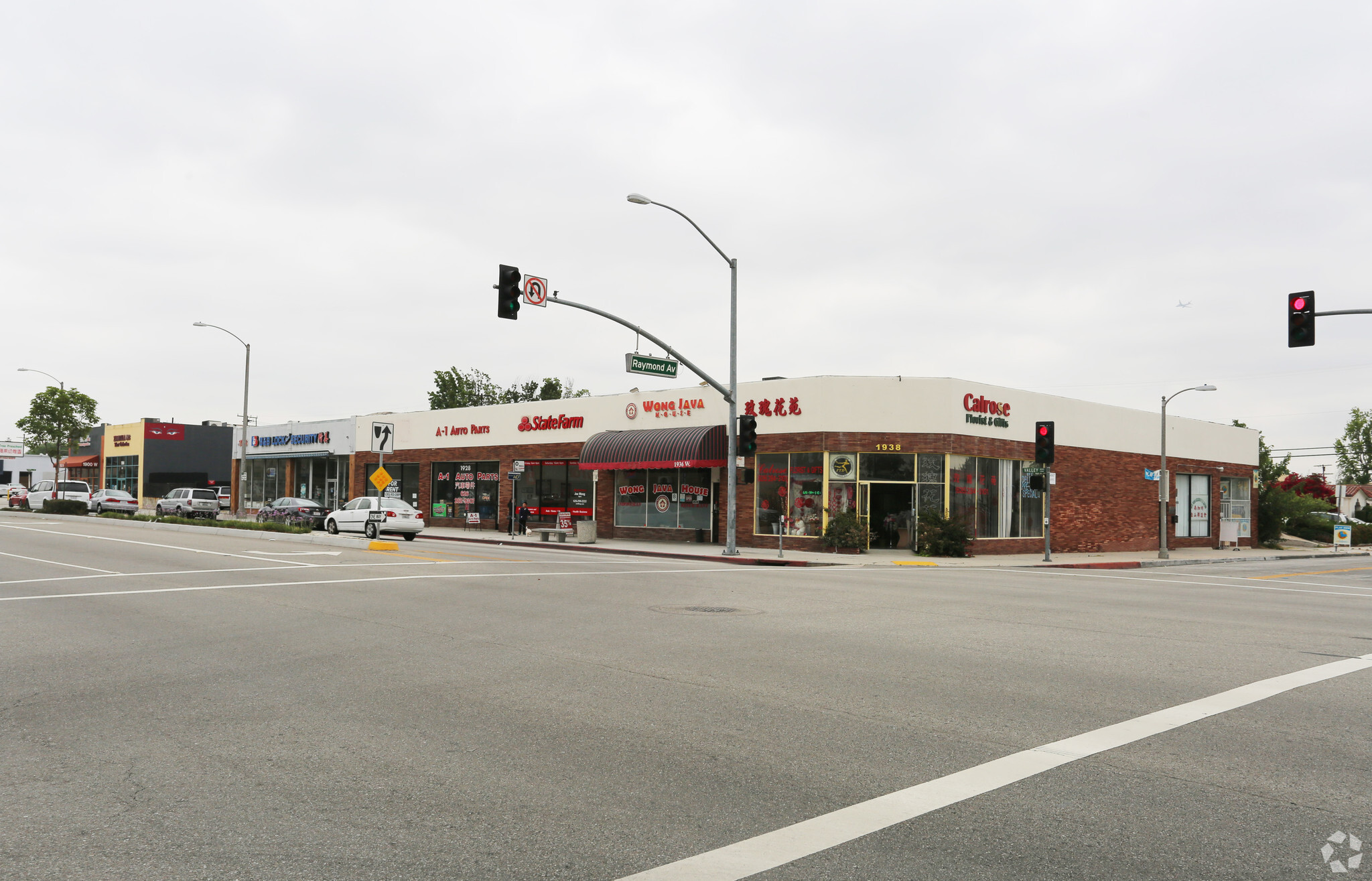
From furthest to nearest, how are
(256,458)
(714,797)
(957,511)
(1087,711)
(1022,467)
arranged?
(256,458) → (1022,467) → (957,511) → (1087,711) → (714,797)

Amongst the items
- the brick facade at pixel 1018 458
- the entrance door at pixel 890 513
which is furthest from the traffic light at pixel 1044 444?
the entrance door at pixel 890 513

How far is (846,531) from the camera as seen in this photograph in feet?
98.8

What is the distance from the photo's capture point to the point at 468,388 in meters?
78.6

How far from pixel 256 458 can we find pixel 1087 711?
56915mm

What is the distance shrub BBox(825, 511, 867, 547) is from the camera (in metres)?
30.0

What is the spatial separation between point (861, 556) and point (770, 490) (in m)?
5.22

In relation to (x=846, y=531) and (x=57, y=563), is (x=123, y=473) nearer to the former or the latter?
(x=57, y=563)

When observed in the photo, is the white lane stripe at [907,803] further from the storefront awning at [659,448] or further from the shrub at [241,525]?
the shrub at [241,525]

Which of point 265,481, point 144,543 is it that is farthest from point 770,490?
point 265,481

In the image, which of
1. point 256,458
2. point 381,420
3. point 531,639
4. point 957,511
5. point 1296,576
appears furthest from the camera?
point 256,458

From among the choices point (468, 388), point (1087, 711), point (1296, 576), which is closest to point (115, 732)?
point (1087, 711)

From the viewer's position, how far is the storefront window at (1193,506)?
41938mm

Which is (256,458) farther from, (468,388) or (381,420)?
(468,388)

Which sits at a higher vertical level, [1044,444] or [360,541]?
[1044,444]
